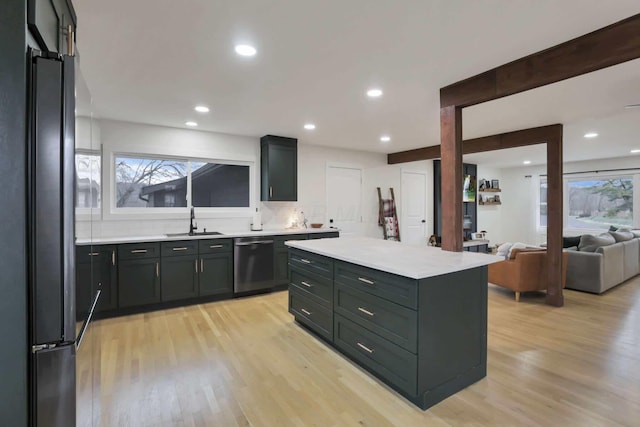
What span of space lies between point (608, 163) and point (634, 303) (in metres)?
4.38

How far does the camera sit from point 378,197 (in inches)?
269

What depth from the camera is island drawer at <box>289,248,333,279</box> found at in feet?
9.48

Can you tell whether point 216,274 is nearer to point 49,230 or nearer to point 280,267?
point 280,267

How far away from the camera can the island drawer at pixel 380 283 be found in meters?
2.05

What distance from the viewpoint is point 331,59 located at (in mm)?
2445

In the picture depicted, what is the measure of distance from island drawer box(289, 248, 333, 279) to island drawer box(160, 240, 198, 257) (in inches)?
58.4

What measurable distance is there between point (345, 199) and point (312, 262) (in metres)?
3.36

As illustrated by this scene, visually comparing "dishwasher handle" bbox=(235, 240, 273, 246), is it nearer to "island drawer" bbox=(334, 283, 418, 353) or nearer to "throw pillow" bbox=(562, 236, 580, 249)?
"island drawer" bbox=(334, 283, 418, 353)

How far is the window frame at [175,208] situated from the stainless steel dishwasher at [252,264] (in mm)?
769

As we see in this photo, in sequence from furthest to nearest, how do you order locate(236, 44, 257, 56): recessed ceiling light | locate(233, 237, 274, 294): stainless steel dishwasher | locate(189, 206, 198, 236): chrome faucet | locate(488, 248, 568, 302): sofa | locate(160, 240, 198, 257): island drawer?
locate(189, 206, 198, 236): chrome faucet → locate(233, 237, 274, 294): stainless steel dishwasher → locate(488, 248, 568, 302): sofa → locate(160, 240, 198, 257): island drawer → locate(236, 44, 257, 56): recessed ceiling light

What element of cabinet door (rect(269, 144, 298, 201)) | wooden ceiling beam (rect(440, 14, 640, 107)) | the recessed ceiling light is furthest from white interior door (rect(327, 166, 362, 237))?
the recessed ceiling light

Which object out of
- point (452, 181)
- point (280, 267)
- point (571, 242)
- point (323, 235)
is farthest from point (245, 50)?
point (571, 242)

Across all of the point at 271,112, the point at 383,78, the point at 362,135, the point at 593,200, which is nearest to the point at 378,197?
the point at 362,135

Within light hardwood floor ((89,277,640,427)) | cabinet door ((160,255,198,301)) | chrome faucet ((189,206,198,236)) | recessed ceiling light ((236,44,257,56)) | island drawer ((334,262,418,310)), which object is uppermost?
recessed ceiling light ((236,44,257,56))
